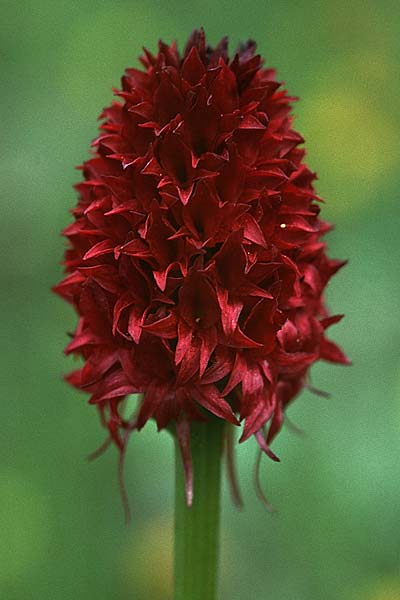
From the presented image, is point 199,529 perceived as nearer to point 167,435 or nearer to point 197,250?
point 197,250

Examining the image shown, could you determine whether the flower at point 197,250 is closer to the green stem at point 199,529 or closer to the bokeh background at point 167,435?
the green stem at point 199,529

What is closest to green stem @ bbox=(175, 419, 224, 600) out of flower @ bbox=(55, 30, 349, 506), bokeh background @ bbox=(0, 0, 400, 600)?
flower @ bbox=(55, 30, 349, 506)

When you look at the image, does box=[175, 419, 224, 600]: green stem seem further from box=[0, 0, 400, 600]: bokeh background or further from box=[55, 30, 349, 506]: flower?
box=[0, 0, 400, 600]: bokeh background

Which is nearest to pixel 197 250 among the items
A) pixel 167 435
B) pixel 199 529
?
pixel 199 529

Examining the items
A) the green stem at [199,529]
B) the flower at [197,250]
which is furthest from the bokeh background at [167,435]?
the flower at [197,250]

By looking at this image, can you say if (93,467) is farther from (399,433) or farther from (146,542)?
(399,433)

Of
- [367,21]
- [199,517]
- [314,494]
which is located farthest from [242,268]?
[367,21]

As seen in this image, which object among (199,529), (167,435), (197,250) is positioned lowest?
(199,529)
